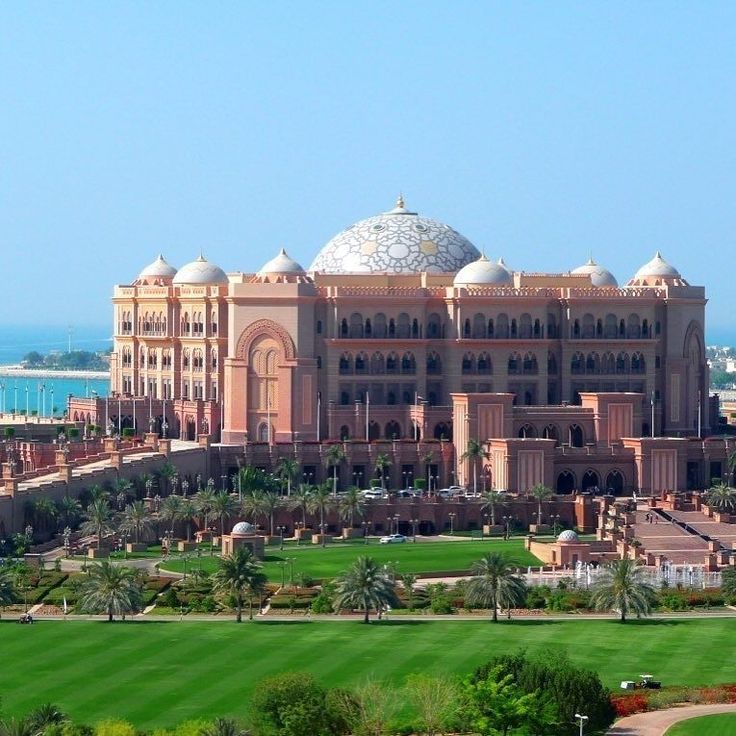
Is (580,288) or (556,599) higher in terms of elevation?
(580,288)

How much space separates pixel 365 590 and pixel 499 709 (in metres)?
20.5

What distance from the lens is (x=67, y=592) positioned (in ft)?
307

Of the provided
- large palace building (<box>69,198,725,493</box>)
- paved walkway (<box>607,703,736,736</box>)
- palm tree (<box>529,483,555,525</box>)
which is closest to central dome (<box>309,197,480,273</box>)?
large palace building (<box>69,198,725,493</box>)

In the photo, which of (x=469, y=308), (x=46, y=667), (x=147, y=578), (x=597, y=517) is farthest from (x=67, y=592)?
(x=469, y=308)

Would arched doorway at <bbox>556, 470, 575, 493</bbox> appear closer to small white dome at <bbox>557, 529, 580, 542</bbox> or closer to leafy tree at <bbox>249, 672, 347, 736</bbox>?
small white dome at <bbox>557, 529, 580, 542</bbox>

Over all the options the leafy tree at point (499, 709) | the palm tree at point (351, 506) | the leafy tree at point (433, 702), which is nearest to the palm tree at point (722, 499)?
the palm tree at point (351, 506)

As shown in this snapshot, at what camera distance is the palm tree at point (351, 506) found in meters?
113

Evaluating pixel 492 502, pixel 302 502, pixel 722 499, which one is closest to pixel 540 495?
pixel 492 502

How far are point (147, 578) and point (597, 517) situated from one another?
2560cm

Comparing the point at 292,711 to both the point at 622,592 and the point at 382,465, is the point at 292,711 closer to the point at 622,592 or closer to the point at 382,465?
the point at 622,592

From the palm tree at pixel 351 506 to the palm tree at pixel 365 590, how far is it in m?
20.8

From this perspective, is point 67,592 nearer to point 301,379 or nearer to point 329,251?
point 301,379

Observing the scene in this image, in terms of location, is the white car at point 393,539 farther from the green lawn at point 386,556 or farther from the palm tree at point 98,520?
the palm tree at point 98,520

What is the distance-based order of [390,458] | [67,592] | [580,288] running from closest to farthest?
[67,592] → [390,458] → [580,288]
